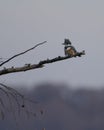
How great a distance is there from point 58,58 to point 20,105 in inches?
29.9

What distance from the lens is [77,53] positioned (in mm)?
5562

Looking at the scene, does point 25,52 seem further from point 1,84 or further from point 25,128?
point 25,128

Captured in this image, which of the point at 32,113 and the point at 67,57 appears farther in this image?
the point at 32,113

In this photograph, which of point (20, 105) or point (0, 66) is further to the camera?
point (20, 105)

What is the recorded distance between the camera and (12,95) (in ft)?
19.8

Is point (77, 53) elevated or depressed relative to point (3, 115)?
elevated

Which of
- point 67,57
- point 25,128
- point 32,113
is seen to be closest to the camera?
point 67,57

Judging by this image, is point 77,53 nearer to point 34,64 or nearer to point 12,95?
point 34,64

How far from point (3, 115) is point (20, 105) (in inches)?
11.9

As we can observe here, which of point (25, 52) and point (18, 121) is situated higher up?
point (25, 52)

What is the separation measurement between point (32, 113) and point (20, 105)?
Answer: 25 cm

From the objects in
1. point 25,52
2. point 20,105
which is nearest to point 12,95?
point 20,105

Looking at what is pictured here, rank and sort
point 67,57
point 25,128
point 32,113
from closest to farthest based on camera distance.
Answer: point 67,57 < point 32,113 < point 25,128

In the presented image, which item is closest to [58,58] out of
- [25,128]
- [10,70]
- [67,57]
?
[67,57]
